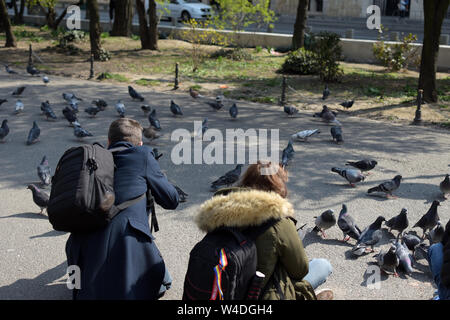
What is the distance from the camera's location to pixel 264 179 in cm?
336

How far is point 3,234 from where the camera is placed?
5.84m

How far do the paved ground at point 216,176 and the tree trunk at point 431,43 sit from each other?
2.39 meters

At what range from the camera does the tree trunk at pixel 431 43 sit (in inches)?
507

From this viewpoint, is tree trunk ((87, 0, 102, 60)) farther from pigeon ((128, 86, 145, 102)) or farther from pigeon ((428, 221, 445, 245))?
pigeon ((428, 221, 445, 245))

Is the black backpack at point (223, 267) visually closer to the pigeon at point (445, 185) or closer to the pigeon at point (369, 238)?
the pigeon at point (369, 238)

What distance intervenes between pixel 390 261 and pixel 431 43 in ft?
32.2

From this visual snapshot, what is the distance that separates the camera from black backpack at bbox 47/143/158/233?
10.9 ft

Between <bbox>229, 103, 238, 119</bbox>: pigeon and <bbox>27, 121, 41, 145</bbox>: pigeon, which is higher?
<bbox>229, 103, 238, 119</bbox>: pigeon

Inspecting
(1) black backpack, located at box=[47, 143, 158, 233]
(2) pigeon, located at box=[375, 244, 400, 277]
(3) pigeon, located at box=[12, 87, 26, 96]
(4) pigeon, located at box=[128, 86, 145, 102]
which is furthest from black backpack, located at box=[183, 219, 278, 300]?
(3) pigeon, located at box=[12, 87, 26, 96]

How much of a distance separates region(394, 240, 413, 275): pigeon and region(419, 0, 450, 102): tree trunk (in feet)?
30.1

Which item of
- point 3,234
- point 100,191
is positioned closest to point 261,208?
point 100,191

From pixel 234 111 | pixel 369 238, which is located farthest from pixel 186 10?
pixel 369 238

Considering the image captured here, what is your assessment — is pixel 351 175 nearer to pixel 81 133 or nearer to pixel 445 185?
pixel 445 185

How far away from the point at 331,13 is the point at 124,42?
19.0 meters
